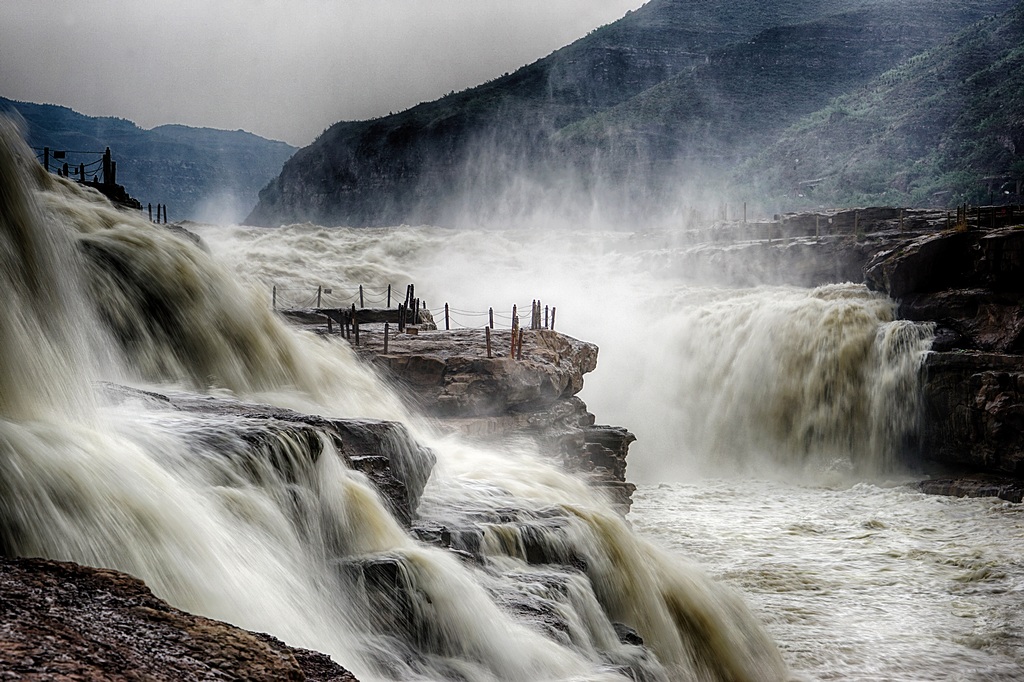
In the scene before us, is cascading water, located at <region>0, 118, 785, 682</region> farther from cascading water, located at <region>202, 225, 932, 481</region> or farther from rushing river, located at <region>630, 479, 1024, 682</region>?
cascading water, located at <region>202, 225, 932, 481</region>

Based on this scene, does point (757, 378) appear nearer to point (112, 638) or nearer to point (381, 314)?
point (381, 314)

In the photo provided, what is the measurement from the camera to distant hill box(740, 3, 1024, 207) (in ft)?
206

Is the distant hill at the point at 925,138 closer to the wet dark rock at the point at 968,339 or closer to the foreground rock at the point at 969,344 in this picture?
the foreground rock at the point at 969,344

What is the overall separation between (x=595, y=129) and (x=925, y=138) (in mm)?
38152

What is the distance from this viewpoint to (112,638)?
11.2 feet

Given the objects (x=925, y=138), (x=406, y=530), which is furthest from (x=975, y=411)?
(x=925, y=138)

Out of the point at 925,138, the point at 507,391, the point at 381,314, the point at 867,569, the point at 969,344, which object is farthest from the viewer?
the point at 925,138

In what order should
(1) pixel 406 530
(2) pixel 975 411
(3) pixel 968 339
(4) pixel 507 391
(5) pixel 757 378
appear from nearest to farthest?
(1) pixel 406 530 → (4) pixel 507 391 → (2) pixel 975 411 → (3) pixel 968 339 → (5) pixel 757 378

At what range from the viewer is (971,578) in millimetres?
14188

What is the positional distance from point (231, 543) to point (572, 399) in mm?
13999

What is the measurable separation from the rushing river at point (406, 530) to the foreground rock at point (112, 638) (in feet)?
2.20

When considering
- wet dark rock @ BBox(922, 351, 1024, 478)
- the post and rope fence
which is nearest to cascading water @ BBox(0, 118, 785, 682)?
the post and rope fence

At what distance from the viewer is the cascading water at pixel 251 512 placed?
5.01 metres

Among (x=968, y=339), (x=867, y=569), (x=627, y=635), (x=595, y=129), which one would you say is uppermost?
(x=595, y=129)
